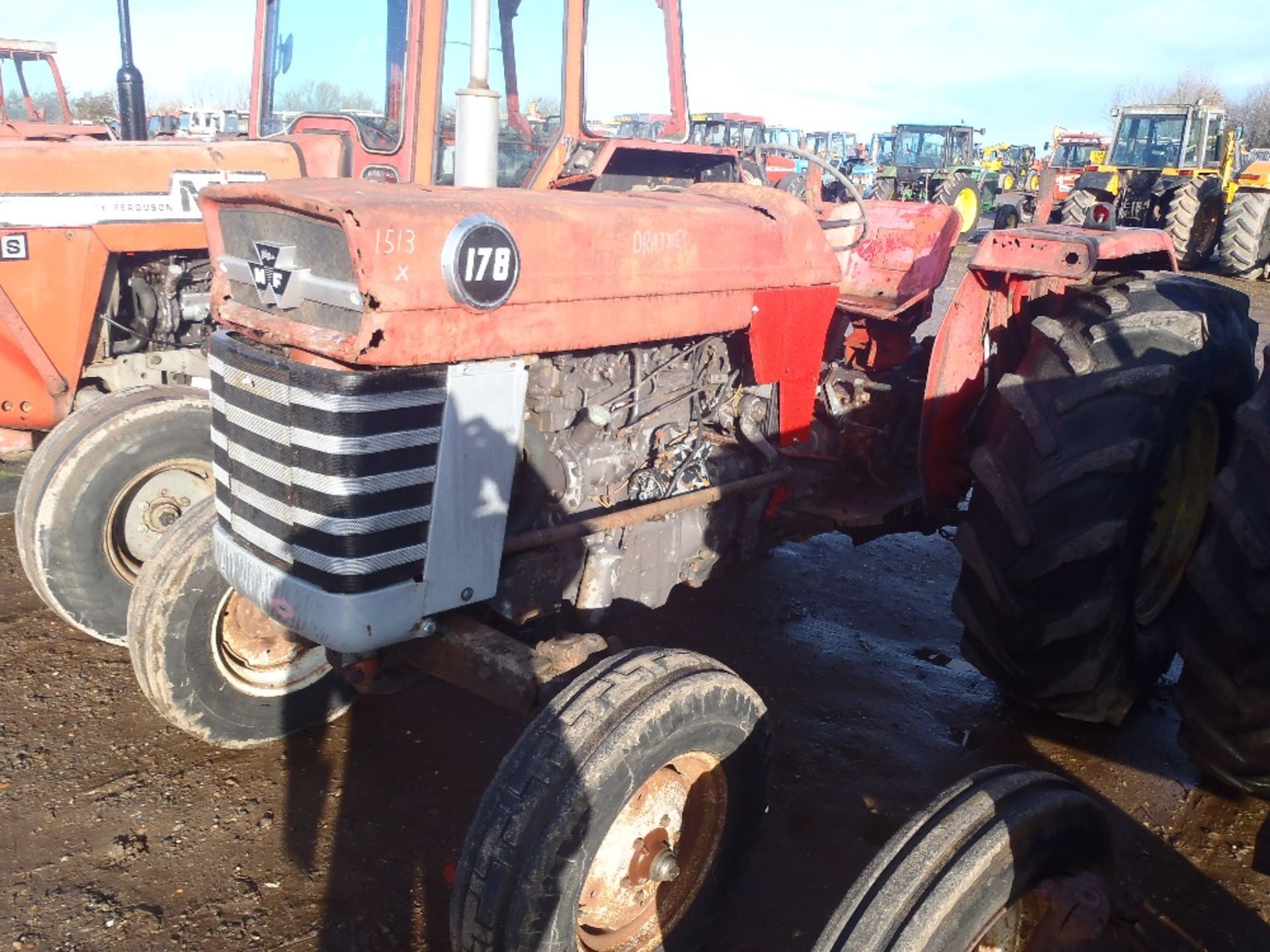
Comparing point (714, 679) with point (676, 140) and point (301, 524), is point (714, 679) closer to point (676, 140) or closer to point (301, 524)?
point (301, 524)

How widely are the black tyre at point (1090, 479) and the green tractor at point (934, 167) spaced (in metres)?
16.9

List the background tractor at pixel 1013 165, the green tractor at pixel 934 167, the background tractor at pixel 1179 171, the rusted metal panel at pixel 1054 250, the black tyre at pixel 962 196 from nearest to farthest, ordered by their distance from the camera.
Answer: the rusted metal panel at pixel 1054 250 < the background tractor at pixel 1179 171 < the black tyre at pixel 962 196 < the green tractor at pixel 934 167 < the background tractor at pixel 1013 165

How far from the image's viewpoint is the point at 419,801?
304 centimetres

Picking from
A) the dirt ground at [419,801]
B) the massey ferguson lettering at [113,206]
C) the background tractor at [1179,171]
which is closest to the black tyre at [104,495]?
the dirt ground at [419,801]

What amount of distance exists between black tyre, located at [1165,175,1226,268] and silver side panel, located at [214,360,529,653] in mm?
13852

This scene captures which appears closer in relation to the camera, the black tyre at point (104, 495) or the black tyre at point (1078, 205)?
the black tyre at point (104, 495)

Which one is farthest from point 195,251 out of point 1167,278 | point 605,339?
Result: point 1167,278

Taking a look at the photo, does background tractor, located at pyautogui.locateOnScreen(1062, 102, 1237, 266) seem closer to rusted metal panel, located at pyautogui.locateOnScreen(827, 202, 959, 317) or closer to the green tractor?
the green tractor

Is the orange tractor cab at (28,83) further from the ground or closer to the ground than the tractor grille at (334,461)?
further from the ground

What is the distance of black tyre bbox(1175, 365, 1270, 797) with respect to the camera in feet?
8.58

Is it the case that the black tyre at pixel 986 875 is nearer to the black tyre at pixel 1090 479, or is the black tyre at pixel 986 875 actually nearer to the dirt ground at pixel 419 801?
the dirt ground at pixel 419 801

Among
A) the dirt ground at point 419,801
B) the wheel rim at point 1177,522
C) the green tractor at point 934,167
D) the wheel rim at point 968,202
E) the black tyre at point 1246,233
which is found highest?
the green tractor at point 934,167

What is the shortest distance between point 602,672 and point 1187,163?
16601 mm

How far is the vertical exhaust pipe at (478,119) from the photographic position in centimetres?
240
